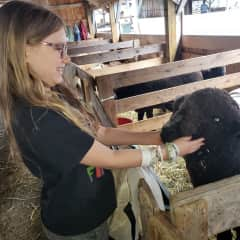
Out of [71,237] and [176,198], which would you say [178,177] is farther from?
[176,198]

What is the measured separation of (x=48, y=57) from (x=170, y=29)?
430 centimetres

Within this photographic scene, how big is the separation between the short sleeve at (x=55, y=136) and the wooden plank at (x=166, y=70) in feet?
5.50

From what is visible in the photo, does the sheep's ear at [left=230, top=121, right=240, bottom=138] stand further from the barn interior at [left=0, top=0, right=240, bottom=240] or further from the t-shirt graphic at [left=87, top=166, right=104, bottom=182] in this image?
the t-shirt graphic at [left=87, top=166, right=104, bottom=182]

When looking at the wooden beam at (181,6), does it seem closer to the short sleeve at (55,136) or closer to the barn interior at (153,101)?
the barn interior at (153,101)

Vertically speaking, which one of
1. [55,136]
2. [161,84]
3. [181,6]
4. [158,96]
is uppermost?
[181,6]

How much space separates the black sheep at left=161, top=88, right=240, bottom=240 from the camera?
140cm

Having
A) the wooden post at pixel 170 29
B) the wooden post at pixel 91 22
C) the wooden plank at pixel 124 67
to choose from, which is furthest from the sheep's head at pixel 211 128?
the wooden post at pixel 91 22

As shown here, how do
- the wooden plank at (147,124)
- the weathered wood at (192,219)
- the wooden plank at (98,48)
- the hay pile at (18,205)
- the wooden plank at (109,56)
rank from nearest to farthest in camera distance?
the weathered wood at (192,219), the hay pile at (18,205), the wooden plank at (147,124), the wooden plank at (109,56), the wooden plank at (98,48)

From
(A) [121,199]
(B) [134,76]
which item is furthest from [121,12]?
(A) [121,199]

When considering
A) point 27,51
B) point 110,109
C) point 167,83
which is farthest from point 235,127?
point 167,83

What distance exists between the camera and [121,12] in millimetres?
8180

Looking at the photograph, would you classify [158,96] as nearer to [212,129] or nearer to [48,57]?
[212,129]

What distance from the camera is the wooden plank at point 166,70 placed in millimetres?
2633

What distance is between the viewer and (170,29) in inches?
194
